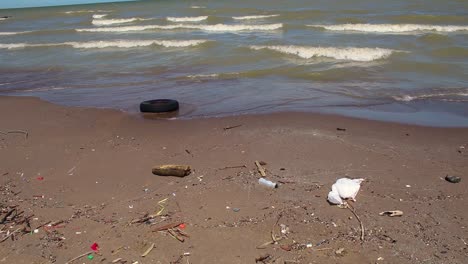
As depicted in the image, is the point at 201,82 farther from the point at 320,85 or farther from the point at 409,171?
the point at 409,171

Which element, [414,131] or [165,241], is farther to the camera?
[414,131]

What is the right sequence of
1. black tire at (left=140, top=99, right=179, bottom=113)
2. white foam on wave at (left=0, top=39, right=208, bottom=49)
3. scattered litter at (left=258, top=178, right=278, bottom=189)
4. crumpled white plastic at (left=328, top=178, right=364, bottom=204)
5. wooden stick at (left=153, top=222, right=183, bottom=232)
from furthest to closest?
white foam on wave at (left=0, top=39, right=208, bottom=49) → black tire at (left=140, top=99, right=179, bottom=113) → scattered litter at (left=258, top=178, right=278, bottom=189) → crumpled white plastic at (left=328, top=178, right=364, bottom=204) → wooden stick at (left=153, top=222, right=183, bottom=232)

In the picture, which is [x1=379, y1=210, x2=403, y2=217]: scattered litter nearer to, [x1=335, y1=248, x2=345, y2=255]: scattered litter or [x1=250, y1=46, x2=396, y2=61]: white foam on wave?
[x1=335, y1=248, x2=345, y2=255]: scattered litter

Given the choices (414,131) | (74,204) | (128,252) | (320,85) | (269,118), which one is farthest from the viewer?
(320,85)

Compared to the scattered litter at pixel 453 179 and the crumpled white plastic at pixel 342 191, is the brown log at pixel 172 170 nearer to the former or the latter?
the crumpled white plastic at pixel 342 191

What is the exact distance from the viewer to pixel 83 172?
22.1ft

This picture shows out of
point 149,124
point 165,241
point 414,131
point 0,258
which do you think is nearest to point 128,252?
point 165,241

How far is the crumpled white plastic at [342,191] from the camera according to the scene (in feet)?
17.6

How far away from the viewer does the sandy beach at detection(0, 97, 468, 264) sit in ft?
15.1

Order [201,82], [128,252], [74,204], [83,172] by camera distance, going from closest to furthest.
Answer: [128,252] < [74,204] < [83,172] < [201,82]

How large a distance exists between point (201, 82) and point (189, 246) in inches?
326

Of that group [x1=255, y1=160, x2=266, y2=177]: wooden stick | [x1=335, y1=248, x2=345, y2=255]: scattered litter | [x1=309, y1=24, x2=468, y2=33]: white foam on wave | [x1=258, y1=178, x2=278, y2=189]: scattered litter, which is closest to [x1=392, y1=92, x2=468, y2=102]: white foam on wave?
[x1=255, y1=160, x2=266, y2=177]: wooden stick

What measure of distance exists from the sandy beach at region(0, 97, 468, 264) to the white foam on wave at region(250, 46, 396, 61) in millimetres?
6854

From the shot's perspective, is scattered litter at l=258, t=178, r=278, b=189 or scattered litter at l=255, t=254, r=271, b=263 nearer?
scattered litter at l=255, t=254, r=271, b=263
